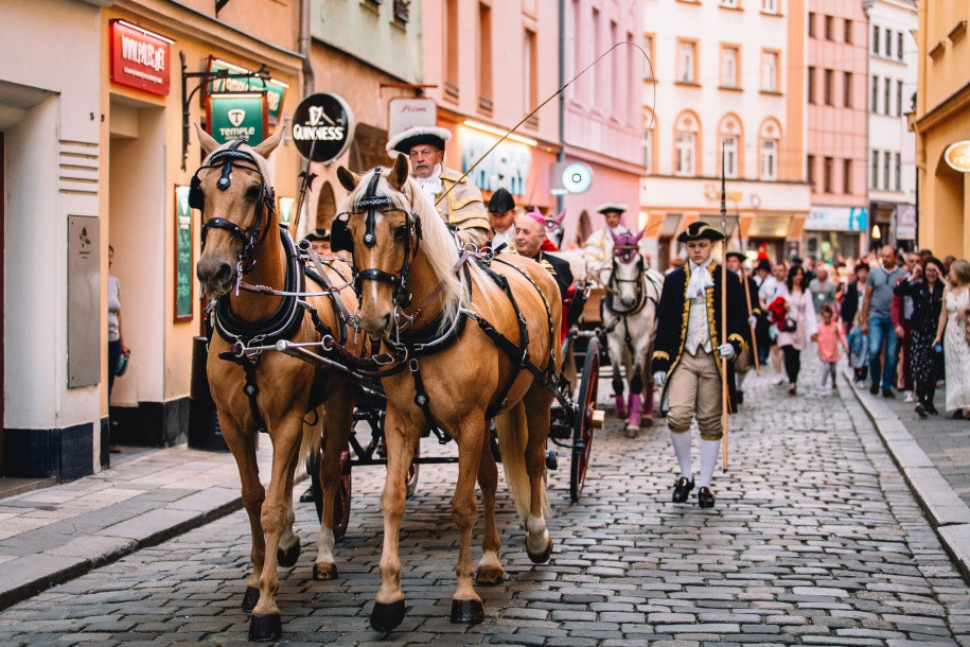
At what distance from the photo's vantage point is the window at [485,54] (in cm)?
2448

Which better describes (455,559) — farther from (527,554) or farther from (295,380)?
(295,380)

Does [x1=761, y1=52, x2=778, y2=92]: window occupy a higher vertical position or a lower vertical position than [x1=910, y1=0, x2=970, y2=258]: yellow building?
higher

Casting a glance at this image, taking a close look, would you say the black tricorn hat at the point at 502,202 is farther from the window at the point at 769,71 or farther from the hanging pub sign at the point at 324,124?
the window at the point at 769,71

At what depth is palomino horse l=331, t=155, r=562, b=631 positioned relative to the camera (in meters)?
5.35

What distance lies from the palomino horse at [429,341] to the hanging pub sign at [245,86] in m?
6.47

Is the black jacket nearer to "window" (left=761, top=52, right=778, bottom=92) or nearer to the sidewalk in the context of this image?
the sidewalk

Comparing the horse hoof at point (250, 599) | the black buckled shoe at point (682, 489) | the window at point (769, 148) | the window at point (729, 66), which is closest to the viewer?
the horse hoof at point (250, 599)

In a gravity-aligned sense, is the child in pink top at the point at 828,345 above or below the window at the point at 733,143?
below

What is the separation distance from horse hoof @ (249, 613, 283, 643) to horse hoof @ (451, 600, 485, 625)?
82 centimetres

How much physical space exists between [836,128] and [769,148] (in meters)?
4.90

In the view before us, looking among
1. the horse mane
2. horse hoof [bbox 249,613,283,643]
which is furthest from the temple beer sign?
horse hoof [bbox 249,613,283,643]

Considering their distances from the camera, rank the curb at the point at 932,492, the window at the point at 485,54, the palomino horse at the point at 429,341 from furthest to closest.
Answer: the window at the point at 485,54 → the curb at the point at 932,492 → the palomino horse at the point at 429,341

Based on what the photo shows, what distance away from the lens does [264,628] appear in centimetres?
545

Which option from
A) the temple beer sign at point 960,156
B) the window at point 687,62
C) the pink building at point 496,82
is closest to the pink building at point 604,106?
the pink building at point 496,82
